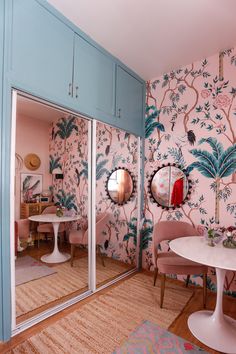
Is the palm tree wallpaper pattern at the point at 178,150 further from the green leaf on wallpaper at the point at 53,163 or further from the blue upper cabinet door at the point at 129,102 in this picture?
the blue upper cabinet door at the point at 129,102

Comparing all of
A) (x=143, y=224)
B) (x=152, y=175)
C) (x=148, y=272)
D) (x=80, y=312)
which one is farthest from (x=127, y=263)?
(x=152, y=175)

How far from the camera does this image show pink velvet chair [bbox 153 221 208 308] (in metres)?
2.14

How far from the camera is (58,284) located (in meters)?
2.41

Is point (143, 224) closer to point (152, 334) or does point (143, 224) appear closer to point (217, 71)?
point (152, 334)

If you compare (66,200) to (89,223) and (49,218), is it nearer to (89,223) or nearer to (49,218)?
(49,218)

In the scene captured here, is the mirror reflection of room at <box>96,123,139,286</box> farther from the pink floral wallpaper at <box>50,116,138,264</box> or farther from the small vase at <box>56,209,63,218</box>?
the small vase at <box>56,209,63,218</box>

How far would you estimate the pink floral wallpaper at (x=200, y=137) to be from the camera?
2.44 m

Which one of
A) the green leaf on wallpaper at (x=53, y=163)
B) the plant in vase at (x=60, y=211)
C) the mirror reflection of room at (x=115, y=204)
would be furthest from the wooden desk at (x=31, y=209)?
the mirror reflection of room at (x=115, y=204)

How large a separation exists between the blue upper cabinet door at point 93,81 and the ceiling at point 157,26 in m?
0.16

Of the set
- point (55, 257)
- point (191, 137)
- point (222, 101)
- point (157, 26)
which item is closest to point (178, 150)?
point (191, 137)

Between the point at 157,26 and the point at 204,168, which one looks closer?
the point at 157,26

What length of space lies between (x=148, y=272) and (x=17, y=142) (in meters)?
2.47

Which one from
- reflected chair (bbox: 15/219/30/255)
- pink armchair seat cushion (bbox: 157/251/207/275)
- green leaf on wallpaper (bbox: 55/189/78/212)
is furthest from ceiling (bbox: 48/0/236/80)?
pink armchair seat cushion (bbox: 157/251/207/275)

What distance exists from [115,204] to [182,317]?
151cm
